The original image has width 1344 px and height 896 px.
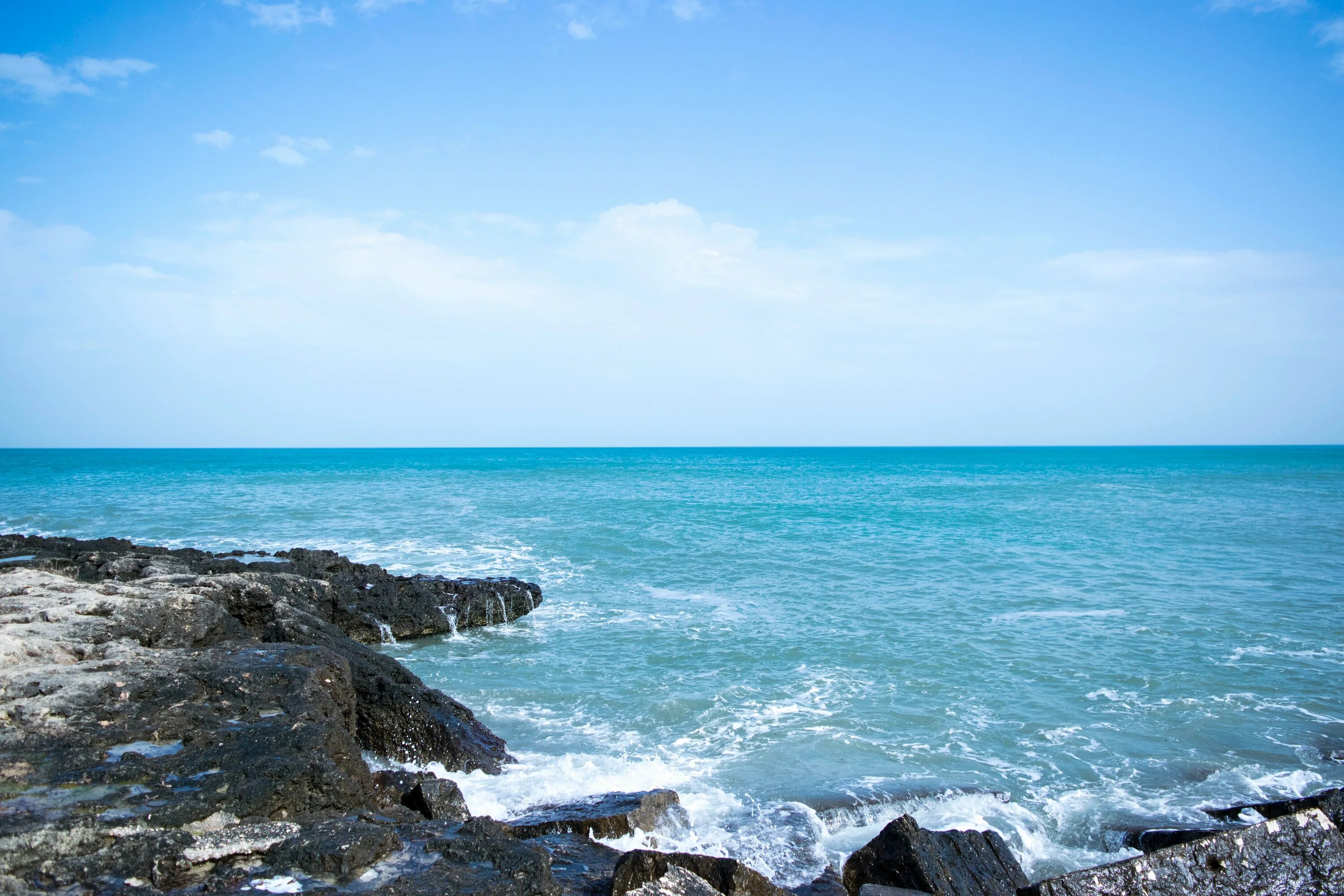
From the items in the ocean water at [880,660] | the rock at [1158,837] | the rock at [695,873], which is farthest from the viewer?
the ocean water at [880,660]

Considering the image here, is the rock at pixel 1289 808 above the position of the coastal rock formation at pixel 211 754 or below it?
below

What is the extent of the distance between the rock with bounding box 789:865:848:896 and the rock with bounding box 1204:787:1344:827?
4344 mm

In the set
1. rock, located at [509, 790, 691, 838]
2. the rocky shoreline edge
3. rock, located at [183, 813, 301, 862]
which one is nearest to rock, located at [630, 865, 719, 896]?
the rocky shoreline edge

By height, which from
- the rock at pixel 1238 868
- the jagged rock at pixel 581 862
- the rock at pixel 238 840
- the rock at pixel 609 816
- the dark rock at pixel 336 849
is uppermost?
the rock at pixel 238 840

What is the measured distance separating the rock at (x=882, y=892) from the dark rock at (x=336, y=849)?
12.4 feet

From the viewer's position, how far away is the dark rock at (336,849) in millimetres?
5453

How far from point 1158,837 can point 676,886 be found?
20.1ft

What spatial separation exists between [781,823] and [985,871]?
7.50ft

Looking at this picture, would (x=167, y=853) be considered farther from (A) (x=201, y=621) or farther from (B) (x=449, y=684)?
(B) (x=449, y=684)

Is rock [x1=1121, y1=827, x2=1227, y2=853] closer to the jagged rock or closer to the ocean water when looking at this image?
the ocean water

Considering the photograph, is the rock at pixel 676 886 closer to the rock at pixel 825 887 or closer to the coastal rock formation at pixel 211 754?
the coastal rock formation at pixel 211 754

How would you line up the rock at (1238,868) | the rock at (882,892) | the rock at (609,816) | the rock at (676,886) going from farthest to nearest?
the rock at (609,816) → the rock at (882,892) → the rock at (1238,868) → the rock at (676,886)

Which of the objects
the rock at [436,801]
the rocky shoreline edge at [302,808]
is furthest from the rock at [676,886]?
the rock at [436,801]

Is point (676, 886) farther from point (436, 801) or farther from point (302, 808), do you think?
point (302, 808)
